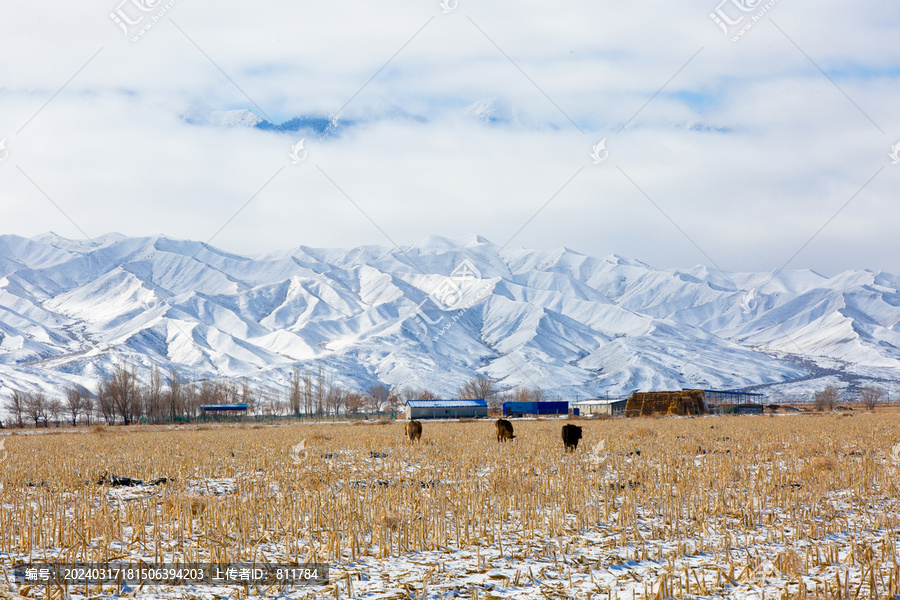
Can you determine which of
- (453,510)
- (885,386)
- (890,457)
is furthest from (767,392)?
(453,510)

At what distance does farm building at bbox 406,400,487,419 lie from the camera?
4126 inches

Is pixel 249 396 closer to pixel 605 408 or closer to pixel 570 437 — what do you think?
pixel 605 408

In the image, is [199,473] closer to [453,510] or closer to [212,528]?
[212,528]

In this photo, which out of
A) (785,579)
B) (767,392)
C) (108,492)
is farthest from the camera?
(767,392)

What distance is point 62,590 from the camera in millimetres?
8500

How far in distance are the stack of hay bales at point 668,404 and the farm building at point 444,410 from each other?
27.1 m

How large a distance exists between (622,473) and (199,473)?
11.1m

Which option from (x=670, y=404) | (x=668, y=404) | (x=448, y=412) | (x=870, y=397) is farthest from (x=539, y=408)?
(x=870, y=397)

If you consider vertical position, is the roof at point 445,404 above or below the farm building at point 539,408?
above

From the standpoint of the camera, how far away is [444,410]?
10625cm

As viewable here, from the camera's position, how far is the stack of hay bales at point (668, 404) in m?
77.5

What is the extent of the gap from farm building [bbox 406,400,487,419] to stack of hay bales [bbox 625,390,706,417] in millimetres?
27068

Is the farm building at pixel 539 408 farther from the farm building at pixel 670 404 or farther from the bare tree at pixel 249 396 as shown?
the bare tree at pixel 249 396

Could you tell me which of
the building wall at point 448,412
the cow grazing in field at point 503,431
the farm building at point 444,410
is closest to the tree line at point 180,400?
the farm building at point 444,410
